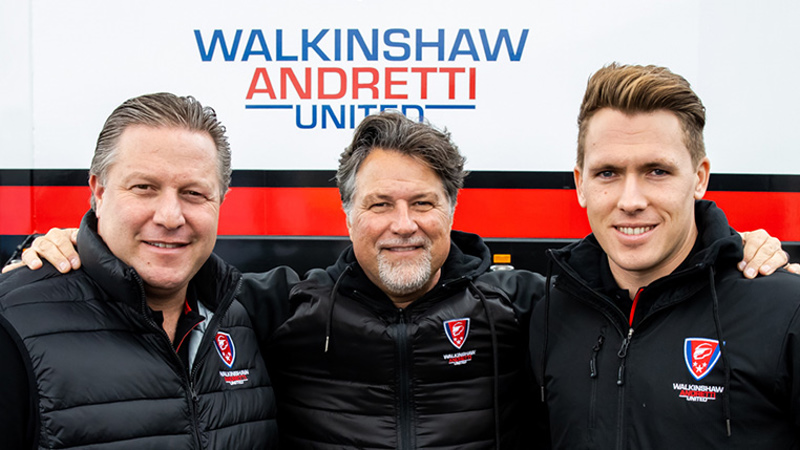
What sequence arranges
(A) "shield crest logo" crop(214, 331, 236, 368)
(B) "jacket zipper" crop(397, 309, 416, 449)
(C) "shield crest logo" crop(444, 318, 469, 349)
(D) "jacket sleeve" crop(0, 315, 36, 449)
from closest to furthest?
1. (D) "jacket sleeve" crop(0, 315, 36, 449)
2. (A) "shield crest logo" crop(214, 331, 236, 368)
3. (B) "jacket zipper" crop(397, 309, 416, 449)
4. (C) "shield crest logo" crop(444, 318, 469, 349)

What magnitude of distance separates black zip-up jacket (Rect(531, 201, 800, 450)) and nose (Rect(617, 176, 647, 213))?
Answer: 0.63 feet

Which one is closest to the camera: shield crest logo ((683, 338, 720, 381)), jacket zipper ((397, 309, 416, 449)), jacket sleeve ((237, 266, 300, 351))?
shield crest logo ((683, 338, 720, 381))

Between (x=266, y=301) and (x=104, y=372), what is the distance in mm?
692

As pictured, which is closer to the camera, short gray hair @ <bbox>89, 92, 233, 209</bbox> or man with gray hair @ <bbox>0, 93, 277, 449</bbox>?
man with gray hair @ <bbox>0, 93, 277, 449</bbox>

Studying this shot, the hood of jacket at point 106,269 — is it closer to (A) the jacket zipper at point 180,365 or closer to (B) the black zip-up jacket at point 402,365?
(A) the jacket zipper at point 180,365

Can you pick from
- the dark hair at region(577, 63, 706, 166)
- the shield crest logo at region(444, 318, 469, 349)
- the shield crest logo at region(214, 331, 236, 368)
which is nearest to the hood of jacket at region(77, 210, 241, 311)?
the shield crest logo at region(214, 331, 236, 368)

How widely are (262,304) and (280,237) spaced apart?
0.94m

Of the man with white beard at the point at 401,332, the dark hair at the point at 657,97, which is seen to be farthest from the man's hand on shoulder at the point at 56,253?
the dark hair at the point at 657,97

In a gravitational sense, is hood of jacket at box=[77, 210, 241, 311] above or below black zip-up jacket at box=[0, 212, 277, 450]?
above

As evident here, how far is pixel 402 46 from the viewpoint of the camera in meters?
2.94

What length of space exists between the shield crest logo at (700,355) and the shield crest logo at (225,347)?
1.20m

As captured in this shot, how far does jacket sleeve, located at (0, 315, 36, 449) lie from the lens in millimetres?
1393

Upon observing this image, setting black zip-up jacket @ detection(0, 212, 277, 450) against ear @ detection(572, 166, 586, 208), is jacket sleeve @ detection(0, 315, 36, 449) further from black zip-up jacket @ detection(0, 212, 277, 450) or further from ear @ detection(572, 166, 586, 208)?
ear @ detection(572, 166, 586, 208)

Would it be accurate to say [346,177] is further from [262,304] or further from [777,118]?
[777,118]
